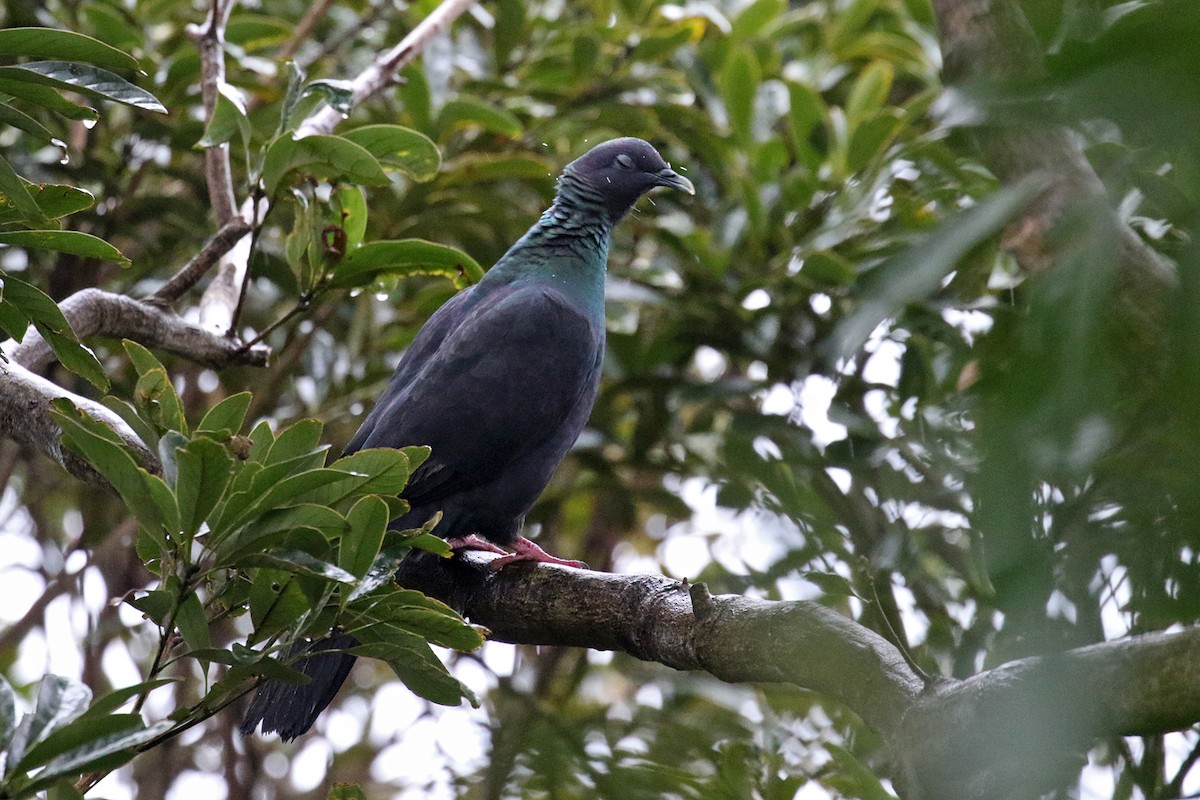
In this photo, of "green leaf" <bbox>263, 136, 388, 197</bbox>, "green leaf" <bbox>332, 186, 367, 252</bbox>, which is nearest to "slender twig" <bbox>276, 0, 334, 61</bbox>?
"green leaf" <bbox>332, 186, 367, 252</bbox>

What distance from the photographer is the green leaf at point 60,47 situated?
5.96 ft

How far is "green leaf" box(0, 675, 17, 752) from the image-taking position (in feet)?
4.64

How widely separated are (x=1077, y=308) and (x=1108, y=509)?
0.73 metres

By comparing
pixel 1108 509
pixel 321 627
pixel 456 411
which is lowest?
pixel 456 411

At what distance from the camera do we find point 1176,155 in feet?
2.37

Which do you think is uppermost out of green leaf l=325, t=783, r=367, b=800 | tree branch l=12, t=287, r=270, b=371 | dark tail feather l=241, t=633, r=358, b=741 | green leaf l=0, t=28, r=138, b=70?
green leaf l=0, t=28, r=138, b=70

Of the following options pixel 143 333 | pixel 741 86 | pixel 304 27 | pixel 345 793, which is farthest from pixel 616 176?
pixel 345 793

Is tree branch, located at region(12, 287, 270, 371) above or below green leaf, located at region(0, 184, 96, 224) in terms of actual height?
below

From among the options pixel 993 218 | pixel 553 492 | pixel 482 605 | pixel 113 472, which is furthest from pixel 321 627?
pixel 553 492

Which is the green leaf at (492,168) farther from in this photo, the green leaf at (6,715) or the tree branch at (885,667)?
the green leaf at (6,715)

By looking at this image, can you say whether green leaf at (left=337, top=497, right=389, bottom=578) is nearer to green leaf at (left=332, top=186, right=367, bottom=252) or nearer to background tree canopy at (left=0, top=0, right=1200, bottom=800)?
background tree canopy at (left=0, top=0, right=1200, bottom=800)

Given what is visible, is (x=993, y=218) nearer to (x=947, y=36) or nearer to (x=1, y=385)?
(x=947, y=36)

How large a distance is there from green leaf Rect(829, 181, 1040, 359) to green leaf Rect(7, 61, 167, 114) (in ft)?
4.53

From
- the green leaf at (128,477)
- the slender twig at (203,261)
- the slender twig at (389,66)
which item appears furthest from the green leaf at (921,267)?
the slender twig at (389,66)
